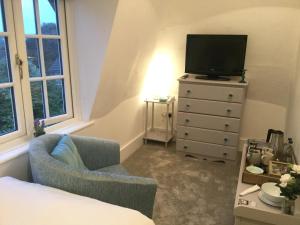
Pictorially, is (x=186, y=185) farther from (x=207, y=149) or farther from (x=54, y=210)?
(x=54, y=210)

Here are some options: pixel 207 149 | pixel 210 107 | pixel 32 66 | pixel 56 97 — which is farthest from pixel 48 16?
pixel 207 149

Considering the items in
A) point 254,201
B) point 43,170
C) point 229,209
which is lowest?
point 229,209

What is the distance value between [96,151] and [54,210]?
903 mm

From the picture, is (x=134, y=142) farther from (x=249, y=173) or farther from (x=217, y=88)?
(x=249, y=173)

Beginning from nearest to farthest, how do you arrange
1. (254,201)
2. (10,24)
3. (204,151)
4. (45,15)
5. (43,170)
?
1. (43,170)
2. (254,201)
3. (10,24)
4. (45,15)
5. (204,151)

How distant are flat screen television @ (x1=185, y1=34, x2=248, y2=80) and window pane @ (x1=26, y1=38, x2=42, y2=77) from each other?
6.30 feet

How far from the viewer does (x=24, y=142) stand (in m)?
2.15

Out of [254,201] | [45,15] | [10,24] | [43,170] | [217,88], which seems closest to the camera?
[43,170]

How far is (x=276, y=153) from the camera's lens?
2.37 meters

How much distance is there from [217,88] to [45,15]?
80.2 inches

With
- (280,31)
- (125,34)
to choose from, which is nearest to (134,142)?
(125,34)

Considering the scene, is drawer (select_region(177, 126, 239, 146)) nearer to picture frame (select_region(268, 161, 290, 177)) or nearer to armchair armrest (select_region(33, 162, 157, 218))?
picture frame (select_region(268, 161, 290, 177))

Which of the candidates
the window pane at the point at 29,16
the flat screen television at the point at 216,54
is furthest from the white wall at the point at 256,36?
the window pane at the point at 29,16

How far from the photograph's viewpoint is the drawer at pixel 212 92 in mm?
3176
